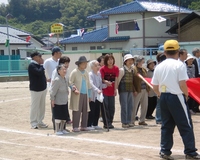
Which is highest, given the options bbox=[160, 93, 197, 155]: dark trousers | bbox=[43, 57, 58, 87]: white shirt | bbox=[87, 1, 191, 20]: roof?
bbox=[87, 1, 191, 20]: roof

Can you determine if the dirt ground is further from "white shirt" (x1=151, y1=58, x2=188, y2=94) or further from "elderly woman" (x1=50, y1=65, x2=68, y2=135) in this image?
"white shirt" (x1=151, y1=58, x2=188, y2=94)

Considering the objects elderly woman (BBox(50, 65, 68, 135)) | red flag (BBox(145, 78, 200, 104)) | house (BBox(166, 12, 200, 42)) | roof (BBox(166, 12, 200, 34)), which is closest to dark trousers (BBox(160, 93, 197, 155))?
elderly woman (BBox(50, 65, 68, 135))

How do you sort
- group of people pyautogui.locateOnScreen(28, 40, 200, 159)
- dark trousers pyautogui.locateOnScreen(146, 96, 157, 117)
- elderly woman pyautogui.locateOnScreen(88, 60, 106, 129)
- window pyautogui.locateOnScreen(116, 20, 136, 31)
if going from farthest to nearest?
window pyautogui.locateOnScreen(116, 20, 136, 31), dark trousers pyautogui.locateOnScreen(146, 96, 157, 117), elderly woman pyautogui.locateOnScreen(88, 60, 106, 129), group of people pyautogui.locateOnScreen(28, 40, 200, 159)

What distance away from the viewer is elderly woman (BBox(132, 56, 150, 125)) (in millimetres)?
13211

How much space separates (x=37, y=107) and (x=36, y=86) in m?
0.58

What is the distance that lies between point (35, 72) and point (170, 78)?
213 inches

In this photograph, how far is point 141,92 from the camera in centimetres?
1362

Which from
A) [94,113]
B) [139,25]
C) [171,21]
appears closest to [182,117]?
[94,113]

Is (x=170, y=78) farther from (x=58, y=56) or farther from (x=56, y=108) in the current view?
(x=58, y=56)

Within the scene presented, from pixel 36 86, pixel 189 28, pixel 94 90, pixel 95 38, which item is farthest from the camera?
pixel 95 38

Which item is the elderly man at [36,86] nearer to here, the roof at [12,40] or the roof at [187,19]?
the roof at [187,19]

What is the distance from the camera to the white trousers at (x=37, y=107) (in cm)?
1323

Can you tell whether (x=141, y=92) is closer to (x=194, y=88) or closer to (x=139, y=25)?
(x=194, y=88)

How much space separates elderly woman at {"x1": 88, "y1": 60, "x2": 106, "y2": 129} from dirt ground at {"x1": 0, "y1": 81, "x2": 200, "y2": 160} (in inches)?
18.6
